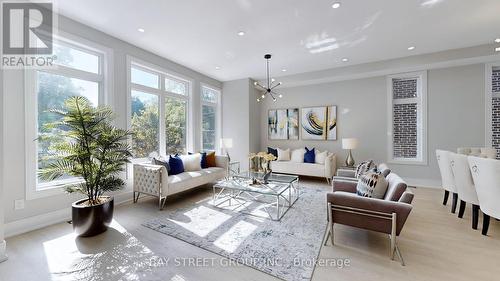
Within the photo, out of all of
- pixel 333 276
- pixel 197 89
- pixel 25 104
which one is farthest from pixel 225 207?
pixel 197 89

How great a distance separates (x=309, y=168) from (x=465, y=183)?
9.54 ft

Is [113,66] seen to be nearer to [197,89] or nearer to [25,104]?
[25,104]

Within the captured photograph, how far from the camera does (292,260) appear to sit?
2053 mm

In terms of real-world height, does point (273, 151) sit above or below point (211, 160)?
above

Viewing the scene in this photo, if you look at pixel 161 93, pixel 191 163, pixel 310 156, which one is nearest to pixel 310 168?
pixel 310 156

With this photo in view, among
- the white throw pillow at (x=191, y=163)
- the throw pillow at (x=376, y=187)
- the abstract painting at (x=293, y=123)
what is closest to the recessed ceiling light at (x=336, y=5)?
the throw pillow at (x=376, y=187)

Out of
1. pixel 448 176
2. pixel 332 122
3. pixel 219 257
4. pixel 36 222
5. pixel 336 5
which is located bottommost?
pixel 219 257

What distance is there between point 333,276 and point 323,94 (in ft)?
16.8

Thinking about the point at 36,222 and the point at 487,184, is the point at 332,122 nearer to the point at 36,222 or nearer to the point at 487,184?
the point at 487,184

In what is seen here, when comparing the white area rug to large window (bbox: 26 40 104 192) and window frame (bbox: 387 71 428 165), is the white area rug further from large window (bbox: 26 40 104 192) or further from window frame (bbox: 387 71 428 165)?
window frame (bbox: 387 71 428 165)

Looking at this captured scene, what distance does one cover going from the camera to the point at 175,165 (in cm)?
408

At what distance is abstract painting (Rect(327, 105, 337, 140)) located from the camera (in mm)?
5836

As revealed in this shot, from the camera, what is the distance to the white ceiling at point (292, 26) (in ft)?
9.25

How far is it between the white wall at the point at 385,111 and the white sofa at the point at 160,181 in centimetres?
341
